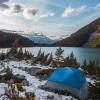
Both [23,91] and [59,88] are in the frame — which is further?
[59,88]

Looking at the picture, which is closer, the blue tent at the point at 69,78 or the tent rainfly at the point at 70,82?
the tent rainfly at the point at 70,82

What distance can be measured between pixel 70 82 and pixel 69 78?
377mm

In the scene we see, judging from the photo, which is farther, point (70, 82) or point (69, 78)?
point (69, 78)

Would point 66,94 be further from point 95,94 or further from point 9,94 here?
point 9,94

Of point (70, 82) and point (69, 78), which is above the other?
point (69, 78)

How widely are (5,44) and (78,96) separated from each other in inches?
6115

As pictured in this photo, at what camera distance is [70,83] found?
71.3ft

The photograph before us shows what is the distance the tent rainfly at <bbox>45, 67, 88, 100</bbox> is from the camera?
70.4ft

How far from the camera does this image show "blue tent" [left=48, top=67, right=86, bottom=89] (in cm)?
2175

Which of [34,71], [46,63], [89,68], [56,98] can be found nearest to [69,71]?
[56,98]

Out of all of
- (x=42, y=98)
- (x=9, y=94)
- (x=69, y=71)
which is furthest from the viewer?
(x=69, y=71)

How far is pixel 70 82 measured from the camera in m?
21.8

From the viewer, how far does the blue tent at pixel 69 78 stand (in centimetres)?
2175

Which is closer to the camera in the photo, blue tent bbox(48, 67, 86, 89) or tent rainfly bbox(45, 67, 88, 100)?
tent rainfly bbox(45, 67, 88, 100)
